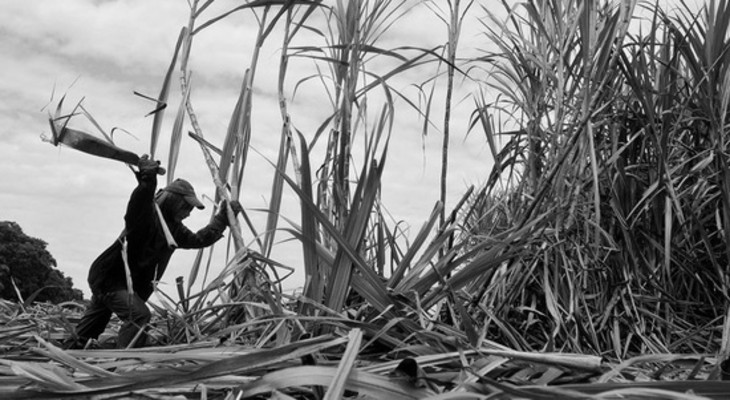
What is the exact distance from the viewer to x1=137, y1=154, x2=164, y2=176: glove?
2.27m

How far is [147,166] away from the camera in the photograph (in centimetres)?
228

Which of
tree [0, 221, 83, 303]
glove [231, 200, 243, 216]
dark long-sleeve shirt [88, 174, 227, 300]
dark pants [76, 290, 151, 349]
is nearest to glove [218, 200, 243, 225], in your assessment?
glove [231, 200, 243, 216]

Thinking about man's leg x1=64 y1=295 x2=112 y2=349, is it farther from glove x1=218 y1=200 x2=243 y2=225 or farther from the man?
glove x1=218 y1=200 x2=243 y2=225

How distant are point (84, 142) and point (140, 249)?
90 cm

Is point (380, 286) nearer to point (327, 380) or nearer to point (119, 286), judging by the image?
point (327, 380)

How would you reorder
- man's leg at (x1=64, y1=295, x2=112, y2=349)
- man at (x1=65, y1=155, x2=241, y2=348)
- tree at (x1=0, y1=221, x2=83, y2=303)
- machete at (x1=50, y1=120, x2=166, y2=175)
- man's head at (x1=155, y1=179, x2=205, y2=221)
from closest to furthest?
1. machete at (x1=50, y1=120, x2=166, y2=175)
2. man at (x1=65, y1=155, x2=241, y2=348)
3. man's head at (x1=155, y1=179, x2=205, y2=221)
4. man's leg at (x1=64, y1=295, x2=112, y2=349)
5. tree at (x1=0, y1=221, x2=83, y2=303)

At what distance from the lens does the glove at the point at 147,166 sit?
227 cm

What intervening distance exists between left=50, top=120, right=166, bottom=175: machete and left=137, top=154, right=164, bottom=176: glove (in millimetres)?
150

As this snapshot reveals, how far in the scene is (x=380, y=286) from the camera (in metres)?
1.58

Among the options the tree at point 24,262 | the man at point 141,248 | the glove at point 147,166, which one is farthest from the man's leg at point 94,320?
the tree at point 24,262

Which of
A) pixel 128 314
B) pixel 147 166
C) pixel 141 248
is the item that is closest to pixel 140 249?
pixel 141 248

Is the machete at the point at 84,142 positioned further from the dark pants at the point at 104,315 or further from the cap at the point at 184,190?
the dark pants at the point at 104,315

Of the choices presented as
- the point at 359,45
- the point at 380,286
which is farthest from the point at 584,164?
the point at 380,286

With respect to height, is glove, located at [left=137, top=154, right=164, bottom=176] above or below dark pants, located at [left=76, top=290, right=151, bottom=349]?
above
